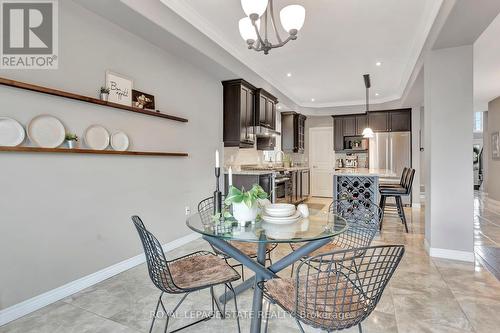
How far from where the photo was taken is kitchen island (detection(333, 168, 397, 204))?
13.6 ft

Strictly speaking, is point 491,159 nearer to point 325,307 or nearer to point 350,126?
point 350,126

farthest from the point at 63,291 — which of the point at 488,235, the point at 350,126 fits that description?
the point at 350,126

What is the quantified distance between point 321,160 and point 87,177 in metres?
6.93

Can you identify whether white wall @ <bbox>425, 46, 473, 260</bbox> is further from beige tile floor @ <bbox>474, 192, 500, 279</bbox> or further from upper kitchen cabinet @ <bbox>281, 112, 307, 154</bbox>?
upper kitchen cabinet @ <bbox>281, 112, 307, 154</bbox>

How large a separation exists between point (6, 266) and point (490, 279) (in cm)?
415

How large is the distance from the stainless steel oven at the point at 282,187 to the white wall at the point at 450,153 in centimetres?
259

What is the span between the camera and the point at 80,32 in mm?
2428

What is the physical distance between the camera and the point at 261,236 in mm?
1497

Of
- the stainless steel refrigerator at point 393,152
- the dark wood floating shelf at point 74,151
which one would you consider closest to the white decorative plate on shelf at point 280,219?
the dark wood floating shelf at point 74,151

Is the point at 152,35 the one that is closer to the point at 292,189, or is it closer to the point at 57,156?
the point at 57,156

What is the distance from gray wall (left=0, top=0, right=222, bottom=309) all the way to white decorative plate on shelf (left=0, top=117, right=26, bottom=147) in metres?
0.06

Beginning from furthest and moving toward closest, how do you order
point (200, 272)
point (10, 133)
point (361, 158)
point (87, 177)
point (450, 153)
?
1. point (361, 158)
2. point (450, 153)
3. point (87, 177)
4. point (10, 133)
5. point (200, 272)

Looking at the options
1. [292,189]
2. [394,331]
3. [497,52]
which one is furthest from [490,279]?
[292,189]
